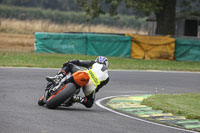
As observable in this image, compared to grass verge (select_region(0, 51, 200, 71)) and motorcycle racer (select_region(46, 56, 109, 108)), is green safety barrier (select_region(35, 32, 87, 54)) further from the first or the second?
motorcycle racer (select_region(46, 56, 109, 108))

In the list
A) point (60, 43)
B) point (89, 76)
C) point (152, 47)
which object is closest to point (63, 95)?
point (89, 76)

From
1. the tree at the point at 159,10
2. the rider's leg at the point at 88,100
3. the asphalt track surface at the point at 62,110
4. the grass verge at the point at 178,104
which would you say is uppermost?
the tree at the point at 159,10

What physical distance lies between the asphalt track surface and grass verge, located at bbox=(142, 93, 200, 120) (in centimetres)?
144

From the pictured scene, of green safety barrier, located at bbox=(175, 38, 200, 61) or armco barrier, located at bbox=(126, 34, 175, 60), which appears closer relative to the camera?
armco barrier, located at bbox=(126, 34, 175, 60)

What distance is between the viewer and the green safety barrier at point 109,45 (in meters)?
27.0

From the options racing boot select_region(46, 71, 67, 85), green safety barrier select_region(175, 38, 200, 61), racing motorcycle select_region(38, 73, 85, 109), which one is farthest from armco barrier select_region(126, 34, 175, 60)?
racing motorcycle select_region(38, 73, 85, 109)

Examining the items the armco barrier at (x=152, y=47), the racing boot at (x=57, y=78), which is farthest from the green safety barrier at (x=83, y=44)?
the racing boot at (x=57, y=78)

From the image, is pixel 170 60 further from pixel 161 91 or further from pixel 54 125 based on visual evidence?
pixel 54 125

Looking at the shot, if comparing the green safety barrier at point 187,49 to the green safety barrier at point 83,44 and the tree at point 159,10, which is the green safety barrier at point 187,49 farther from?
the tree at point 159,10

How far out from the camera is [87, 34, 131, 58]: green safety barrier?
88.4 feet

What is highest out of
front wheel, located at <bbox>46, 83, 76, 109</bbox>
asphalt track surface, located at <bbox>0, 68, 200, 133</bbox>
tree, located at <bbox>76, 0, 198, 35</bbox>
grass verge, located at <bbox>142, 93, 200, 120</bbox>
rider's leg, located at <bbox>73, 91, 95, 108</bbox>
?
tree, located at <bbox>76, 0, 198, 35</bbox>

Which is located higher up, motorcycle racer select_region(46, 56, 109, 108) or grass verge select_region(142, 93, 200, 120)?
motorcycle racer select_region(46, 56, 109, 108)

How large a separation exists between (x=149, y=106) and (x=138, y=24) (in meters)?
59.0

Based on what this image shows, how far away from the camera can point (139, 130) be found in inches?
338
